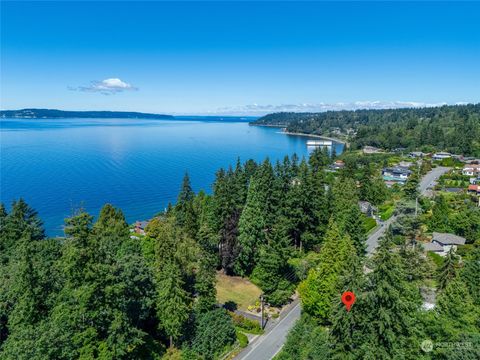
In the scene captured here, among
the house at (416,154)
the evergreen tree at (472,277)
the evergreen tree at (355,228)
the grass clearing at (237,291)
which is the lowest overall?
the grass clearing at (237,291)

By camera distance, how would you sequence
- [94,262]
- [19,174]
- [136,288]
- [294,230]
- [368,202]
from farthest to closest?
[19,174], [368,202], [294,230], [136,288], [94,262]

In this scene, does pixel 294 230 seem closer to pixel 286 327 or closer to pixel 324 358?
pixel 286 327

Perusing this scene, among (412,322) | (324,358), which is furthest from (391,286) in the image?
(324,358)

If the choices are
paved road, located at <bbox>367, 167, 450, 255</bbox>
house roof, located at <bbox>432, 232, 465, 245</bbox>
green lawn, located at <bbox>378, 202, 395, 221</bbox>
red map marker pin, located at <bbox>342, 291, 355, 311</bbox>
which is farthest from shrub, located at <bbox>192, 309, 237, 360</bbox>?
green lawn, located at <bbox>378, 202, 395, 221</bbox>

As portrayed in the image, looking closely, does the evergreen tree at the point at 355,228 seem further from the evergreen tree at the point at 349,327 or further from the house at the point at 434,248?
the evergreen tree at the point at 349,327

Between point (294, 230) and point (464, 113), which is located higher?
point (464, 113)

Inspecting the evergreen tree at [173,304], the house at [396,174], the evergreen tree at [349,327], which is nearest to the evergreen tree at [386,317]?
the evergreen tree at [349,327]

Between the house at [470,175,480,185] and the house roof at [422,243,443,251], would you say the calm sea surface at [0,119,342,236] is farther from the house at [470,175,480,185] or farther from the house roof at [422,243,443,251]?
the house at [470,175,480,185]

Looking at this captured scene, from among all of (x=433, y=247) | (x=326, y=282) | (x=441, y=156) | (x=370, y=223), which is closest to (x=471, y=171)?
(x=441, y=156)
